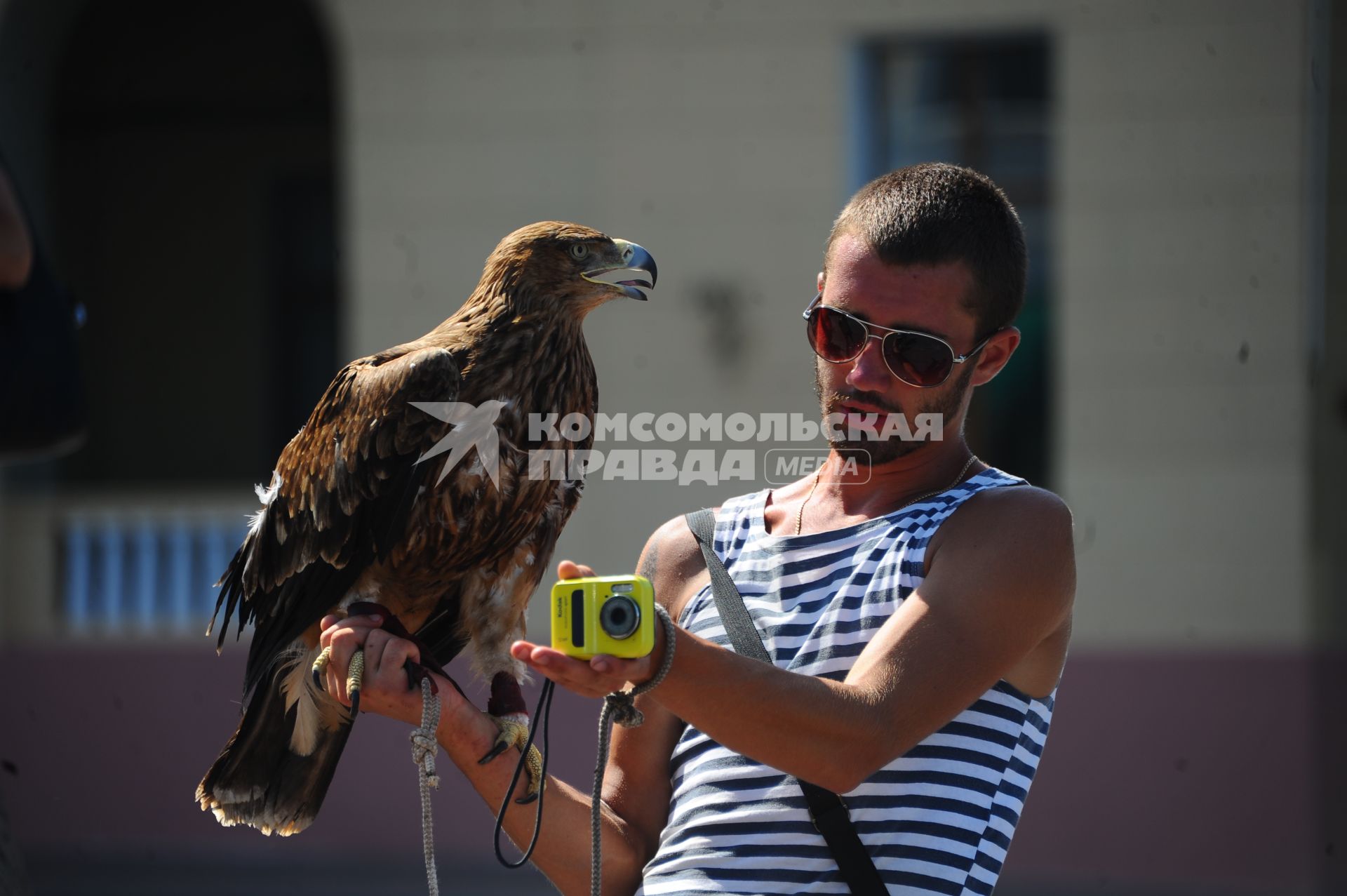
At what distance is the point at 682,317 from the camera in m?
6.54

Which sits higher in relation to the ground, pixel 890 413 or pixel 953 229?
pixel 953 229

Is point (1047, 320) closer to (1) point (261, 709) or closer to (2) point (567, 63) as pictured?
(2) point (567, 63)

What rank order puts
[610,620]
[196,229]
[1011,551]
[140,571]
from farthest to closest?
1. [196,229]
2. [140,571]
3. [1011,551]
4. [610,620]

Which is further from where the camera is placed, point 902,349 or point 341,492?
point 341,492

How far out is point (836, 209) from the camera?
644cm

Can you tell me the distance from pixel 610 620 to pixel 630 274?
119 centimetres

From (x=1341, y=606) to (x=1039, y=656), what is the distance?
500 cm

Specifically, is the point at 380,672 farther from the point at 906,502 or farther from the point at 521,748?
the point at 906,502

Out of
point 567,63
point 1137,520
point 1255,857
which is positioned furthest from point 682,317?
point 1255,857

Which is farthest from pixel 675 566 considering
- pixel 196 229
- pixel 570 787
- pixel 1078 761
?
pixel 196 229

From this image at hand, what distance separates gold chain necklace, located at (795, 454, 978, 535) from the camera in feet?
6.47

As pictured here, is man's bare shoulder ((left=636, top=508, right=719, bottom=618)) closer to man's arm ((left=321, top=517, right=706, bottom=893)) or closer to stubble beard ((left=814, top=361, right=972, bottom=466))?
man's arm ((left=321, top=517, right=706, bottom=893))

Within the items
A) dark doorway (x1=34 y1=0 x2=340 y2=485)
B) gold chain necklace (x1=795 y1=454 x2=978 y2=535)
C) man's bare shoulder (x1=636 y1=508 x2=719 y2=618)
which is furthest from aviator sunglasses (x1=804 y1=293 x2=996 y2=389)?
dark doorway (x1=34 y1=0 x2=340 y2=485)

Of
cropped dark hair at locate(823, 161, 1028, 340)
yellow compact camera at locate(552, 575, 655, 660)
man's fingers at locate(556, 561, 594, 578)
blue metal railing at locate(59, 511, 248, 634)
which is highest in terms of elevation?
cropped dark hair at locate(823, 161, 1028, 340)
